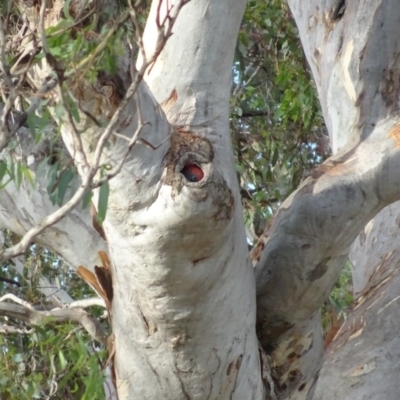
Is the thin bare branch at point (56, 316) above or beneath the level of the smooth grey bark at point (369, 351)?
above

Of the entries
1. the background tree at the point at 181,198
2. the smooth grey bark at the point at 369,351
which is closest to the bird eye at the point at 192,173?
the background tree at the point at 181,198

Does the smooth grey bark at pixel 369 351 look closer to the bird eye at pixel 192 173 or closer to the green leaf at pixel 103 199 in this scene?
the bird eye at pixel 192 173

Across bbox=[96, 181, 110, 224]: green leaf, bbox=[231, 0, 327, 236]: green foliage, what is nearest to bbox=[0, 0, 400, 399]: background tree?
bbox=[96, 181, 110, 224]: green leaf

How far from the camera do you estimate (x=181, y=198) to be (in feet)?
4.79

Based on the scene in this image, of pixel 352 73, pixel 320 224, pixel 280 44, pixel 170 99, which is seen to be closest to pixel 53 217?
pixel 170 99

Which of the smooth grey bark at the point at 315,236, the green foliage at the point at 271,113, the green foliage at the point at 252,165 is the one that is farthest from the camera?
the green foliage at the point at 271,113

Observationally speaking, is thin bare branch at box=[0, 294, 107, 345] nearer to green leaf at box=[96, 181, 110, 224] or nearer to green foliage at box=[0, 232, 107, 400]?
green foliage at box=[0, 232, 107, 400]

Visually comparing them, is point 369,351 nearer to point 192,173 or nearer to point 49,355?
point 49,355

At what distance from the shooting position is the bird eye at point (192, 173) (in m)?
1.52

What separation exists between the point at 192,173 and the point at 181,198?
91 millimetres

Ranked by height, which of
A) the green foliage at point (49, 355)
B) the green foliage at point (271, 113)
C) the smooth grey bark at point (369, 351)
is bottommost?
the smooth grey bark at point (369, 351)

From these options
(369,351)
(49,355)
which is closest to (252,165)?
(369,351)

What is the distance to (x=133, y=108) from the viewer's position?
56.5 inches

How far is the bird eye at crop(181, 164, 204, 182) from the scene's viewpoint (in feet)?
5.00
